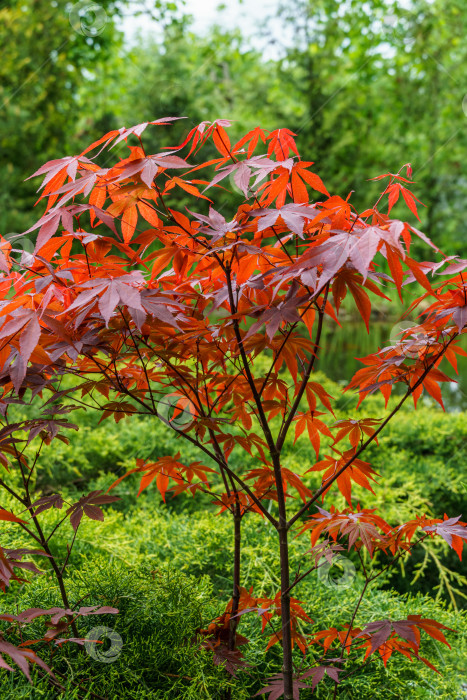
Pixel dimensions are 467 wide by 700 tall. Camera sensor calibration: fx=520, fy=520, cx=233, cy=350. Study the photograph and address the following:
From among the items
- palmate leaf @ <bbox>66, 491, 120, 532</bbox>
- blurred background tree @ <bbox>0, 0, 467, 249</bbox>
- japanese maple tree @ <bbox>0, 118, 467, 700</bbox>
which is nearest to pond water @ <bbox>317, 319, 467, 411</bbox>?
blurred background tree @ <bbox>0, 0, 467, 249</bbox>

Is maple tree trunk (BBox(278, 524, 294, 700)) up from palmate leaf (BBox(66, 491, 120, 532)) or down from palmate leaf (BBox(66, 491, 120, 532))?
down

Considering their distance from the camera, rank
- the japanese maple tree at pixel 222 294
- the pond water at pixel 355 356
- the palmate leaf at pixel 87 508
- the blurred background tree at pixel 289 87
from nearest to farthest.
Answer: the japanese maple tree at pixel 222 294 → the palmate leaf at pixel 87 508 → the pond water at pixel 355 356 → the blurred background tree at pixel 289 87

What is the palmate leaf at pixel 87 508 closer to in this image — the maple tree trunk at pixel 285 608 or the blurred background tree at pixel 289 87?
the maple tree trunk at pixel 285 608

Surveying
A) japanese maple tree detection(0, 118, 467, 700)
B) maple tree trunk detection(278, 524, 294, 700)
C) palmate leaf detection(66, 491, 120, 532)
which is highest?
japanese maple tree detection(0, 118, 467, 700)

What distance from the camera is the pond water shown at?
23.6 feet

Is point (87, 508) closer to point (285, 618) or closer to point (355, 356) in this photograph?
point (285, 618)

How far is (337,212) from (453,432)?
300 cm

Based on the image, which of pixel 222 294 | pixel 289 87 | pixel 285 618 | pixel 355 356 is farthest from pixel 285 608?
pixel 289 87

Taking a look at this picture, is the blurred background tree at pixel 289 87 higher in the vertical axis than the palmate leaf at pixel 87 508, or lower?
higher

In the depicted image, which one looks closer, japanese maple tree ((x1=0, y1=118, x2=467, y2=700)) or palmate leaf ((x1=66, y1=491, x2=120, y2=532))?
japanese maple tree ((x1=0, y1=118, x2=467, y2=700))

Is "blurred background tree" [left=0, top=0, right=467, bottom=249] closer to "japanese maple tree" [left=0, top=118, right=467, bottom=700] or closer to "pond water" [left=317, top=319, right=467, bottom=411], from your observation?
"pond water" [left=317, top=319, right=467, bottom=411]

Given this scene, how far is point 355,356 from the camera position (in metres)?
6.00

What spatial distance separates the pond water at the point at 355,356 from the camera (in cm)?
719

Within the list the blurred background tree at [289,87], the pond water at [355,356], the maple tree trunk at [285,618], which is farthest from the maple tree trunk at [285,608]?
the blurred background tree at [289,87]
